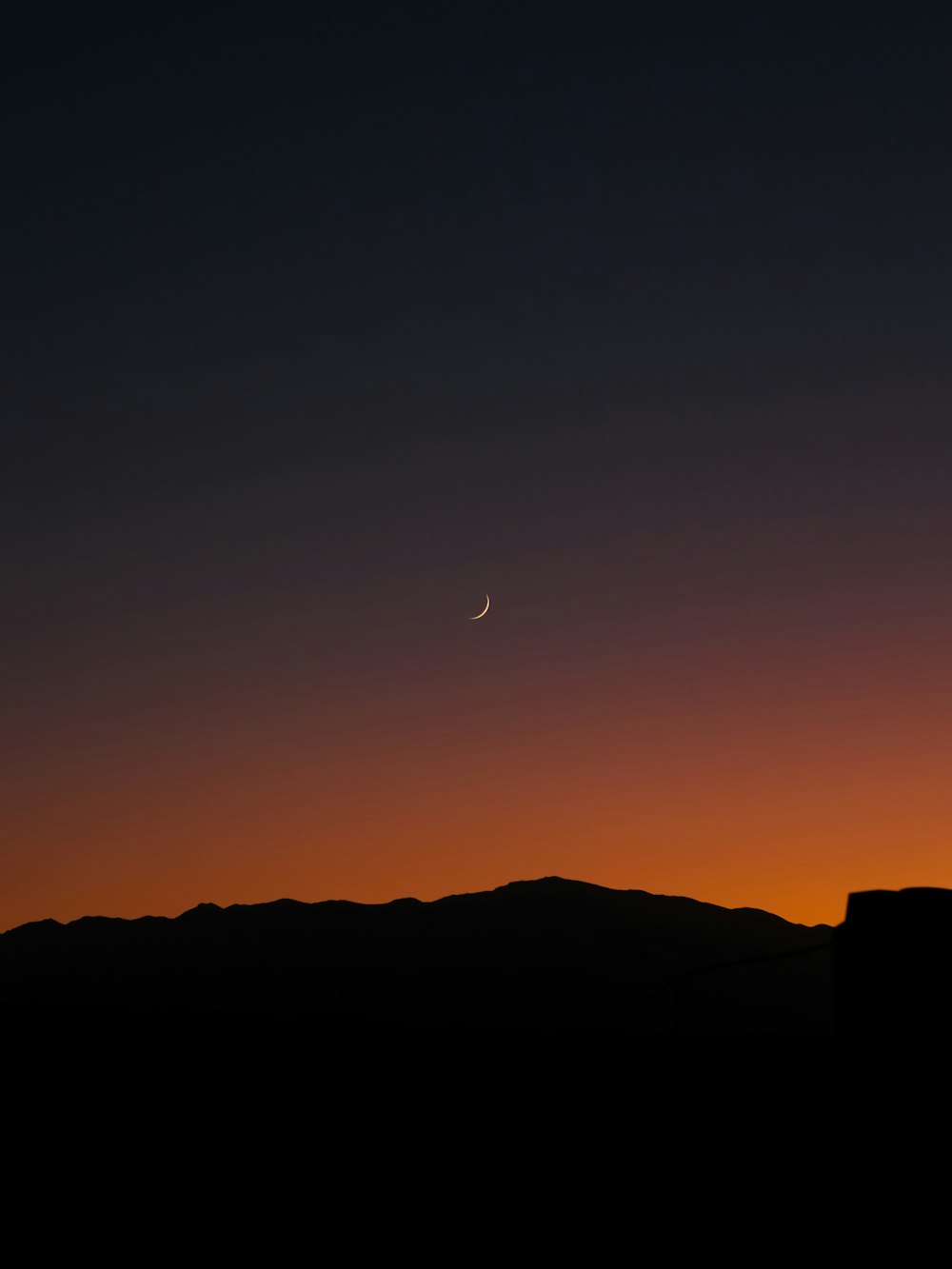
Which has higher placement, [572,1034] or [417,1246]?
[572,1034]

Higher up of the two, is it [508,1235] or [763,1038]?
[763,1038]

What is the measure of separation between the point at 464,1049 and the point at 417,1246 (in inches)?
386

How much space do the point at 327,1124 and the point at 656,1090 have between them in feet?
13.2

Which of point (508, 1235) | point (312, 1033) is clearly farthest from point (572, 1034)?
point (508, 1235)

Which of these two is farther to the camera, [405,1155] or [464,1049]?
[464,1049]

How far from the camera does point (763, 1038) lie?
78.1 ft

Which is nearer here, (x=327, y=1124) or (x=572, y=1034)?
(x=327, y=1124)

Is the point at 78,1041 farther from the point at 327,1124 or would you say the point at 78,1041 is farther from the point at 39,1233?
the point at 39,1233

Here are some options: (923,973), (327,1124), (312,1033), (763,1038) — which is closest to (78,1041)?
(312,1033)

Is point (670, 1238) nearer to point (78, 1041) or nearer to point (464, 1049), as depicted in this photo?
point (464, 1049)

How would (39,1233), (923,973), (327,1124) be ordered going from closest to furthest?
(923,973), (39,1233), (327,1124)

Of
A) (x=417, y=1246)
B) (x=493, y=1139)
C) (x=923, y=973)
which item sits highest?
(x=923, y=973)

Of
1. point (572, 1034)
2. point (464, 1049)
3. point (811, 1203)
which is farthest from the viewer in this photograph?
point (572, 1034)

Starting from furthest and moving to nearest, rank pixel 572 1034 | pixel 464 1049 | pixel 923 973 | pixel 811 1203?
pixel 572 1034 → pixel 464 1049 → pixel 811 1203 → pixel 923 973
